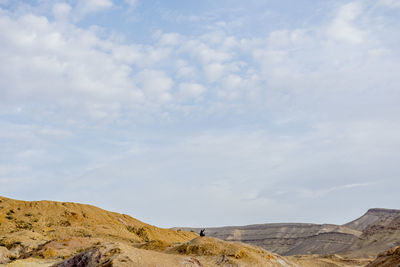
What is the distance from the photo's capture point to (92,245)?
21.5 meters

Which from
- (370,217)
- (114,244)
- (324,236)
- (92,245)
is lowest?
(114,244)

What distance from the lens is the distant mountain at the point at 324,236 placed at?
8844 cm

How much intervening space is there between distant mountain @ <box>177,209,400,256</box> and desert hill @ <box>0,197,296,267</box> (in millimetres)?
55293

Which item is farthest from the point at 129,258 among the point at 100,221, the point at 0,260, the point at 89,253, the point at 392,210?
the point at 392,210

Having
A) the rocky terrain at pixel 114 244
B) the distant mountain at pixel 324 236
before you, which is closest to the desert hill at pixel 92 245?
the rocky terrain at pixel 114 244

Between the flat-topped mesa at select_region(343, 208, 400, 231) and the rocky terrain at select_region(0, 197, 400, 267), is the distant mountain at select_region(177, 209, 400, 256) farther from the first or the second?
the rocky terrain at select_region(0, 197, 400, 267)

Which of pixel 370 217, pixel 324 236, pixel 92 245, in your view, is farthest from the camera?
pixel 370 217

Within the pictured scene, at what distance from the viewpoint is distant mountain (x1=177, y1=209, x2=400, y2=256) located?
8844 cm

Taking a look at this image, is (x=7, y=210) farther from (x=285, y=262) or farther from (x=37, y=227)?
(x=285, y=262)

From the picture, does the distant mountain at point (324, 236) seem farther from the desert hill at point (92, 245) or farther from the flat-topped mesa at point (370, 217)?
the desert hill at point (92, 245)

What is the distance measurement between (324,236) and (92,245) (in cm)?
10618

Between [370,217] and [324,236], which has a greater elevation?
[370,217]

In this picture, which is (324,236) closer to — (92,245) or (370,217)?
(370,217)

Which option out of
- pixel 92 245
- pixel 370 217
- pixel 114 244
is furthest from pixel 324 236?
pixel 114 244
